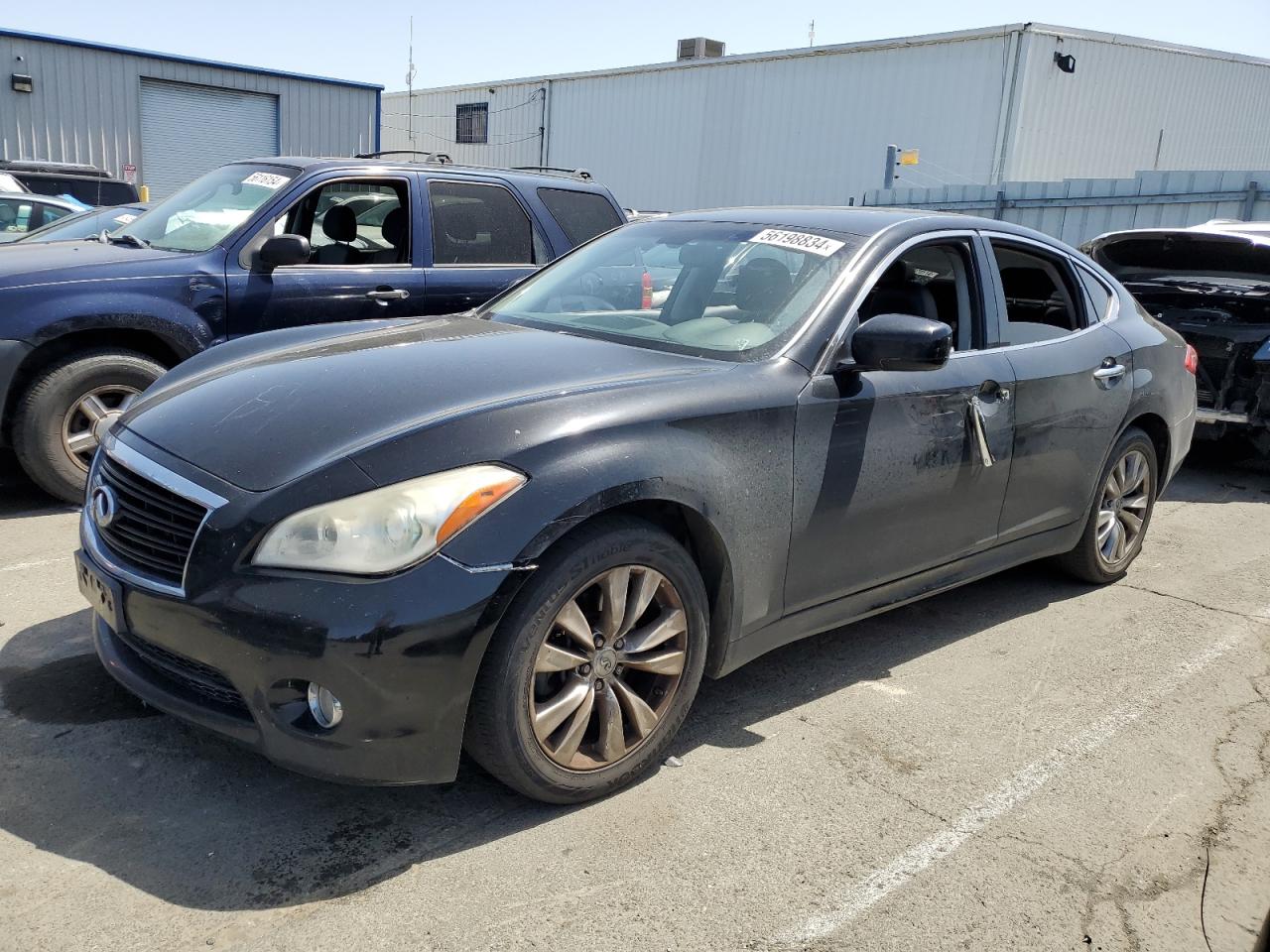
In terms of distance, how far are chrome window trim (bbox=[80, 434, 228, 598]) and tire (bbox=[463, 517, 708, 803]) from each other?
786mm

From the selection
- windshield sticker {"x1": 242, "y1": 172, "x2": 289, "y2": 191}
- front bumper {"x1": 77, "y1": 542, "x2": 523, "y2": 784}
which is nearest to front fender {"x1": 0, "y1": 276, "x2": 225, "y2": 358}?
windshield sticker {"x1": 242, "y1": 172, "x2": 289, "y2": 191}

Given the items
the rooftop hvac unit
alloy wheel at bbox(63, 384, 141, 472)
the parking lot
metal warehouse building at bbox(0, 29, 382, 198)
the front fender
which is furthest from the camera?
the rooftop hvac unit

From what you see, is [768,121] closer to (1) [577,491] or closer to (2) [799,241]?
(2) [799,241]

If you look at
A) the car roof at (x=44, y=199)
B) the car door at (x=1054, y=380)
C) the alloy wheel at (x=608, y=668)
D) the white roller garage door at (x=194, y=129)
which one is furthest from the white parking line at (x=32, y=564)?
the white roller garage door at (x=194, y=129)

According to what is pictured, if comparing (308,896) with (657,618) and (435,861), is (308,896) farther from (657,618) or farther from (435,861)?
(657,618)

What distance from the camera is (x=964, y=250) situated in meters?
4.23

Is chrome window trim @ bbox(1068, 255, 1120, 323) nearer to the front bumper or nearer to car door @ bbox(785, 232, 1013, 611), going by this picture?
car door @ bbox(785, 232, 1013, 611)

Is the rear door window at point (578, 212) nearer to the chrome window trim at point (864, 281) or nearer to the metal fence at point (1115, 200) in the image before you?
the chrome window trim at point (864, 281)

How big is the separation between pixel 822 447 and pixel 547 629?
1175 mm

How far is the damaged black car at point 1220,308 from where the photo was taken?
23.5ft

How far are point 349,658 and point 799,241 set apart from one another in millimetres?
2272

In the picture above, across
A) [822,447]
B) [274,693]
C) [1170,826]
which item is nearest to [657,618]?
[822,447]

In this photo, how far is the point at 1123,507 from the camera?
5129mm

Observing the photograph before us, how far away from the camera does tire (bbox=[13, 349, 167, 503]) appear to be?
5391mm
